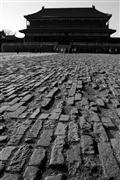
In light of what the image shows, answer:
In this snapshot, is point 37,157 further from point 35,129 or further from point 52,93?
point 52,93

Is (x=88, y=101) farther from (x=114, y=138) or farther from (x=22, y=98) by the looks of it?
(x=114, y=138)

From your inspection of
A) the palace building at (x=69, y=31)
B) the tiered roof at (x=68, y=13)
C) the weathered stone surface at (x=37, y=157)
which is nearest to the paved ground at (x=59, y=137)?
the weathered stone surface at (x=37, y=157)

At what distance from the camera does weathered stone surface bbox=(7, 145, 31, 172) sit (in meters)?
2.21

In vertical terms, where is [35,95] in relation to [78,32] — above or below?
below

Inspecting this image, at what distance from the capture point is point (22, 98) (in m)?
4.96

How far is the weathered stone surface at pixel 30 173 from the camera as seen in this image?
2.07 metres

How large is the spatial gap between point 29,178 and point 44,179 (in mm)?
136

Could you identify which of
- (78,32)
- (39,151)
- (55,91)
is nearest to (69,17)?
(78,32)

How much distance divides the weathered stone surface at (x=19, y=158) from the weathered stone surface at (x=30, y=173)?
84mm

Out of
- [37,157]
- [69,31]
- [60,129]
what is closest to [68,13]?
[69,31]

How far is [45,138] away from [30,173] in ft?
2.62

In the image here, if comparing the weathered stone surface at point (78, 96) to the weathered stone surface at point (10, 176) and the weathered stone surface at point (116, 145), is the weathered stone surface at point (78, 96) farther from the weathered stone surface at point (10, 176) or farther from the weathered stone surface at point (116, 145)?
the weathered stone surface at point (10, 176)

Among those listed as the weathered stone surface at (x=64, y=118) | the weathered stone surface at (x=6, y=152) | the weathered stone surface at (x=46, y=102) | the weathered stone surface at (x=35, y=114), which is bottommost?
the weathered stone surface at (x=6, y=152)

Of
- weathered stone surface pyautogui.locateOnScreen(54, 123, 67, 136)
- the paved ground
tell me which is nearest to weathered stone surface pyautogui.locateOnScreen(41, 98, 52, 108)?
the paved ground
